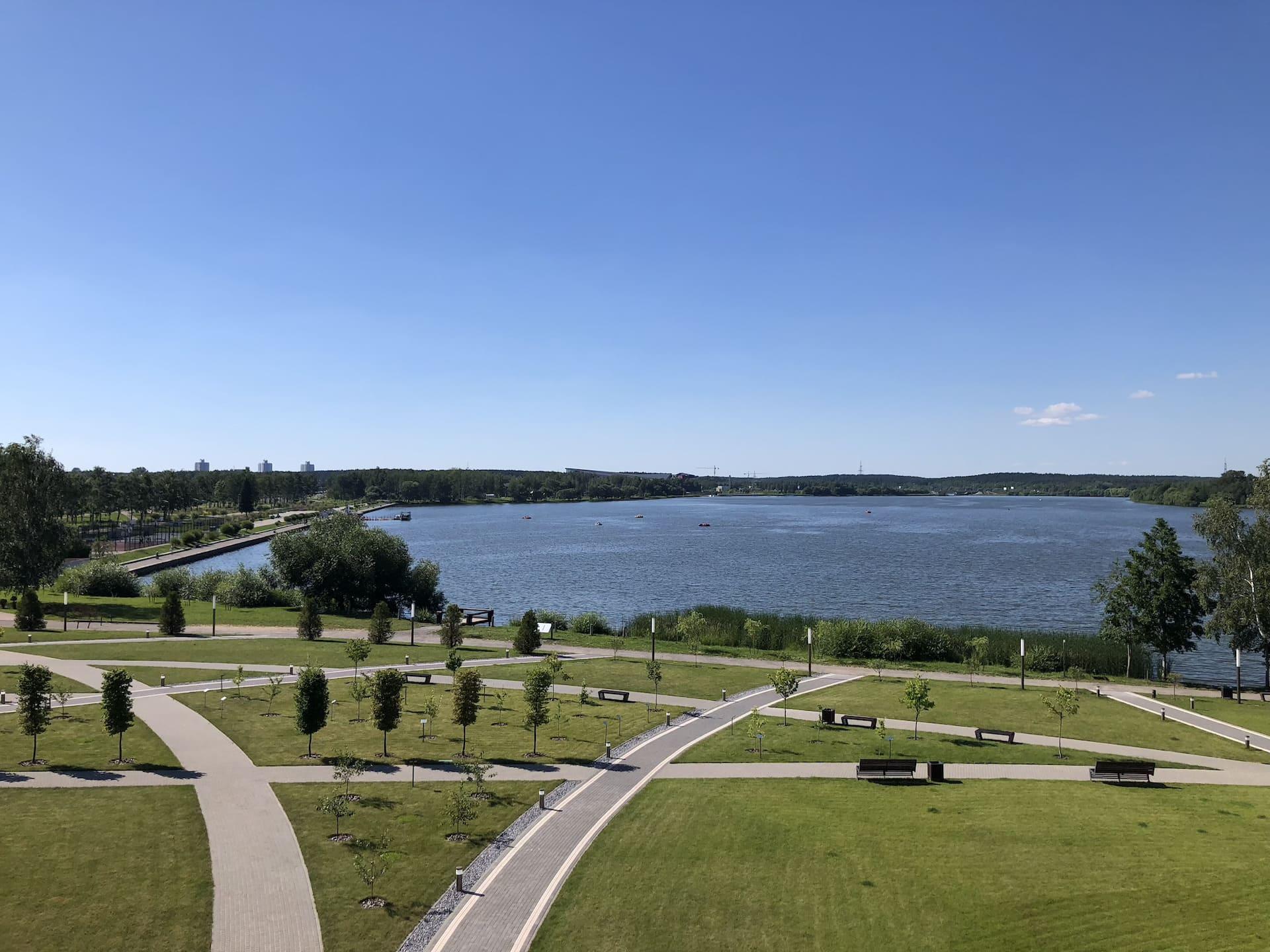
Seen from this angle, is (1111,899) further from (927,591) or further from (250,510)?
(250,510)

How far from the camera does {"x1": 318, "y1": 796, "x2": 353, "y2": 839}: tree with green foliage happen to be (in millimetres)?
21219

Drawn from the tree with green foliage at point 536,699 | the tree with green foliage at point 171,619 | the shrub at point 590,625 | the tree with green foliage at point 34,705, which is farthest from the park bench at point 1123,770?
the tree with green foliage at point 171,619

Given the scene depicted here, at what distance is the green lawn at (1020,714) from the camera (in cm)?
3148

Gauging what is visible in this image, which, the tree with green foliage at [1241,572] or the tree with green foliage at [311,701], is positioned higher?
the tree with green foliage at [1241,572]

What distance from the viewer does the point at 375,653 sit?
46000 millimetres

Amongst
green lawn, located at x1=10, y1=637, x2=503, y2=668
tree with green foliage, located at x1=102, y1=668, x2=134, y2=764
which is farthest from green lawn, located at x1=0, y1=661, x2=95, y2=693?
tree with green foliage, located at x1=102, y1=668, x2=134, y2=764

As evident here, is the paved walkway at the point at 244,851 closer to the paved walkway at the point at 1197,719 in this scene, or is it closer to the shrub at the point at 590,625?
the shrub at the point at 590,625

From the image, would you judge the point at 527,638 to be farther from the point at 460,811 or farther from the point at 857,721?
the point at 460,811

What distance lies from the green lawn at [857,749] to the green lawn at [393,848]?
7301 millimetres

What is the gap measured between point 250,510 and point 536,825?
640ft

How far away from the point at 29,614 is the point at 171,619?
9.63 m

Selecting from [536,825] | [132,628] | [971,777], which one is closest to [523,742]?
[536,825]

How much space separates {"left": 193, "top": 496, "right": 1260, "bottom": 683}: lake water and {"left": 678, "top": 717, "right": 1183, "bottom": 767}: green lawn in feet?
105

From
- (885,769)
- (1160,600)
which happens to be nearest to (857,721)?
(885,769)
